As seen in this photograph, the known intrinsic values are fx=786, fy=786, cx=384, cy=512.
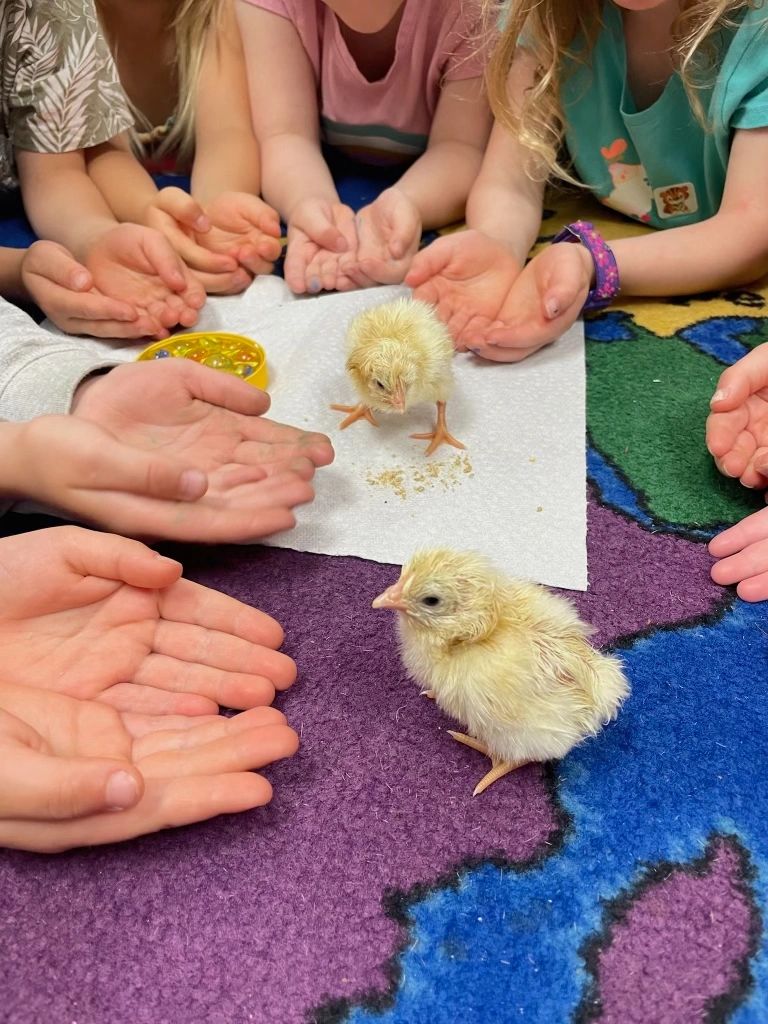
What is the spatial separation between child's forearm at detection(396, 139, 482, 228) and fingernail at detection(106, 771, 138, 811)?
4.13 ft

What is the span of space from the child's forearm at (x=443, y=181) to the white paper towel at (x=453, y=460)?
313 mm

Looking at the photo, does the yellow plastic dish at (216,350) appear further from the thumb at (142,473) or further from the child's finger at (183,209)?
the thumb at (142,473)

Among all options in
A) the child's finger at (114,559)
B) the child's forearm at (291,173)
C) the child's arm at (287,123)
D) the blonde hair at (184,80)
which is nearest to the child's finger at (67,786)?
the child's finger at (114,559)

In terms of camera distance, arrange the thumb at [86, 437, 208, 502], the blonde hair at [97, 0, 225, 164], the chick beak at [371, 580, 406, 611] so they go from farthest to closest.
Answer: the blonde hair at [97, 0, 225, 164] < the thumb at [86, 437, 208, 502] < the chick beak at [371, 580, 406, 611]

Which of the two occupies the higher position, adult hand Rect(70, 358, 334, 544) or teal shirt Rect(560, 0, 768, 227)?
teal shirt Rect(560, 0, 768, 227)

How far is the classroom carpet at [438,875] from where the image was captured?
605 millimetres

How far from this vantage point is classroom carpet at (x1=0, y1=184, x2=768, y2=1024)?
60 cm

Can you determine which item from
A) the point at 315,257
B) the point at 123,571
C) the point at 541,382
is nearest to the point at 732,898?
the point at 123,571

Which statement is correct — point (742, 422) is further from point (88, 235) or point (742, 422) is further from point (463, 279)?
point (88, 235)

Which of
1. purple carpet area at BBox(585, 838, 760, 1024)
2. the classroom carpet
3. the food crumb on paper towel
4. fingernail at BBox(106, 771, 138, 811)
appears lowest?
purple carpet area at BBox(585, 838, 760, 1024)

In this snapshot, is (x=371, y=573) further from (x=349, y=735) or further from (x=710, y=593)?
(x=710, y=593)

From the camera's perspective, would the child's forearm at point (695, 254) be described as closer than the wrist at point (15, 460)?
No

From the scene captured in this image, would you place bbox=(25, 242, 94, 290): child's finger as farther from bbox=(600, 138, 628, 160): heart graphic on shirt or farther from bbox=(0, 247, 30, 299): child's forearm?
bbox=(600, 138, 628, 160): heart graphic on shirt

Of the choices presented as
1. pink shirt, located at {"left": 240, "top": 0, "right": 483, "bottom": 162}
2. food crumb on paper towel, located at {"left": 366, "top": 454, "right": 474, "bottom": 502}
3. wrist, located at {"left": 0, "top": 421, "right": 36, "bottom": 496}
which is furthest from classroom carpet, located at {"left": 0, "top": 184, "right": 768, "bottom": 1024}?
pink shirt, located at {"left": 240, "top": 0, "right": 483, "bottom": 162}
